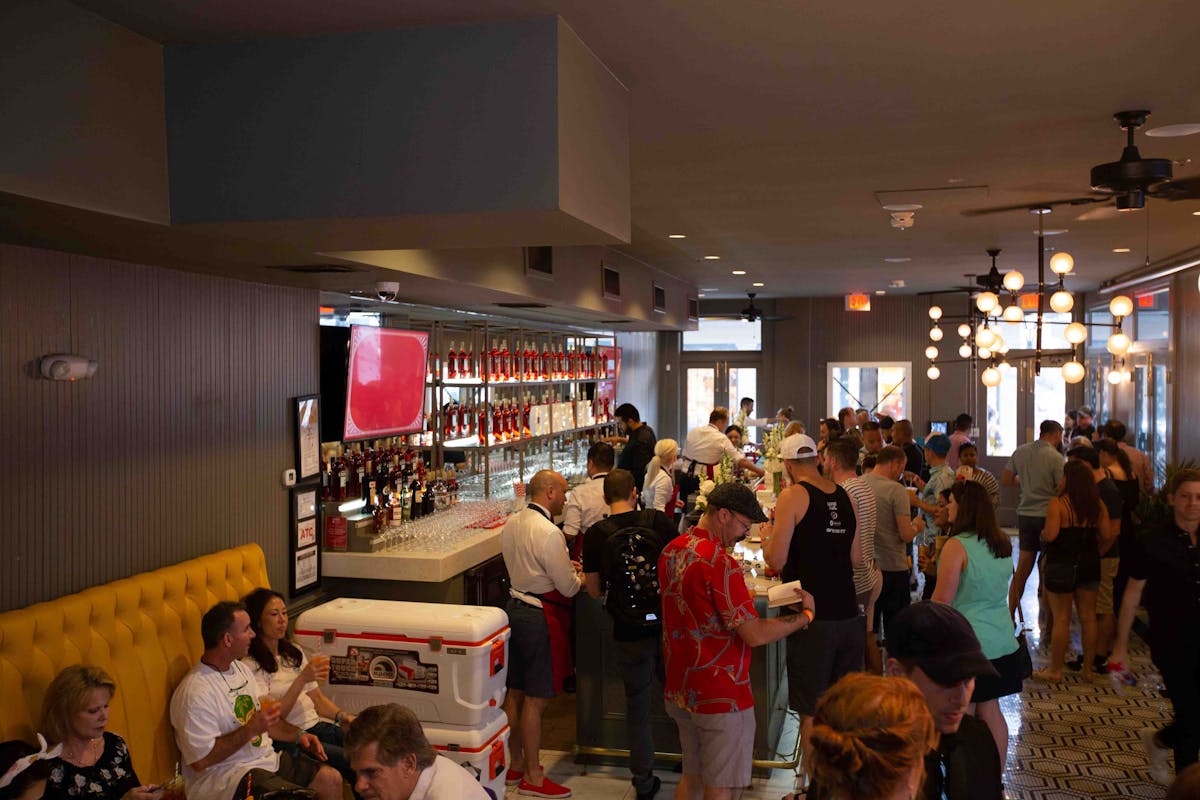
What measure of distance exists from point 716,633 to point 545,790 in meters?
1.75

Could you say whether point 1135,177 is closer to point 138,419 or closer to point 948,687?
point 948,687

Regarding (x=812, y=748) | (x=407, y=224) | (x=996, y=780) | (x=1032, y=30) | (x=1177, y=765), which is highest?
(x=1032, y=30)

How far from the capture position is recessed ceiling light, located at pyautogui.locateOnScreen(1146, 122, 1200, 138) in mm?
4539

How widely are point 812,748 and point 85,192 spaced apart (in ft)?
8.17

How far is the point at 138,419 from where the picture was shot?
14.9 feet

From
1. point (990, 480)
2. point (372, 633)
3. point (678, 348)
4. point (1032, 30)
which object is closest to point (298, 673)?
point (372, 633)

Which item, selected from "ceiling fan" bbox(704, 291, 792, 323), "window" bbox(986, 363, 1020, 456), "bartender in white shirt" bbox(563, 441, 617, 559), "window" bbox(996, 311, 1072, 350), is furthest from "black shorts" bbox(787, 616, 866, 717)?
"window" bbox(986, 363, 1020, 456)

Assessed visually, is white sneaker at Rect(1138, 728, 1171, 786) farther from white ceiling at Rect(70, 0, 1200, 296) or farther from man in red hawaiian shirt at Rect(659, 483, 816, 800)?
white ceiling at Rect(70, 0, 1200, 296)

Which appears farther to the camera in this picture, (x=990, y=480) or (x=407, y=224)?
(x=990, y=480)

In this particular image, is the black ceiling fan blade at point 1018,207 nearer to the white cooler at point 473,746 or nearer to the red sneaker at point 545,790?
the red sneaker at point 545,790

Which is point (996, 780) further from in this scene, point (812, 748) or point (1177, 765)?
point (1177, 765)

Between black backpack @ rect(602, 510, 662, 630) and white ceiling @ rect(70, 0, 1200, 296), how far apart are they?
184cm

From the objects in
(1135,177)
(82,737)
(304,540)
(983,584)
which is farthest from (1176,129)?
(82,737)

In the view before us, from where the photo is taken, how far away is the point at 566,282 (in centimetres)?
810
